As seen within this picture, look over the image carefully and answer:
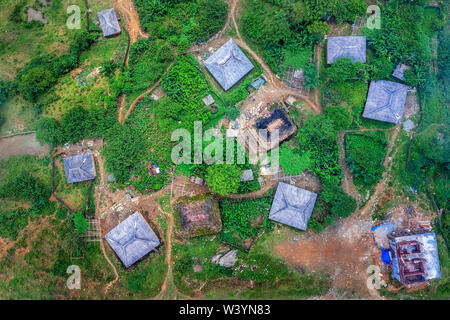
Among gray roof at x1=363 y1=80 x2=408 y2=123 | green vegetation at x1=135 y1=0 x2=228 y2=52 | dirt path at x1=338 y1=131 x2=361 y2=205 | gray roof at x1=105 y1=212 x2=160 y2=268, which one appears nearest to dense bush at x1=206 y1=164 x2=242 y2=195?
gray roof at x1=105 y1=212 x2=160 y2=268

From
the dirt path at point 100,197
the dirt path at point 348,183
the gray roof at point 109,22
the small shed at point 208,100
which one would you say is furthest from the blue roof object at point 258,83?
the dirt path at point 100,197

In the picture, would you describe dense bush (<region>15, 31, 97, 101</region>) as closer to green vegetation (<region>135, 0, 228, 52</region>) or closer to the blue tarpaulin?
green vegetation (<region>135, 0, 228, 52</region>)

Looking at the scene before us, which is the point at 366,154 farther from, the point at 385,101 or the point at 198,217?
the point at 198,217

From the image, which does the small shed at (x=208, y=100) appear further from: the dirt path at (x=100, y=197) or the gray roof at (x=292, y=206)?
the dirt path at (x=100, y=197)

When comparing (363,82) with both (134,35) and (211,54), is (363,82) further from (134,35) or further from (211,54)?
(134,35)

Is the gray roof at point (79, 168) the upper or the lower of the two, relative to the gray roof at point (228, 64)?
lower
